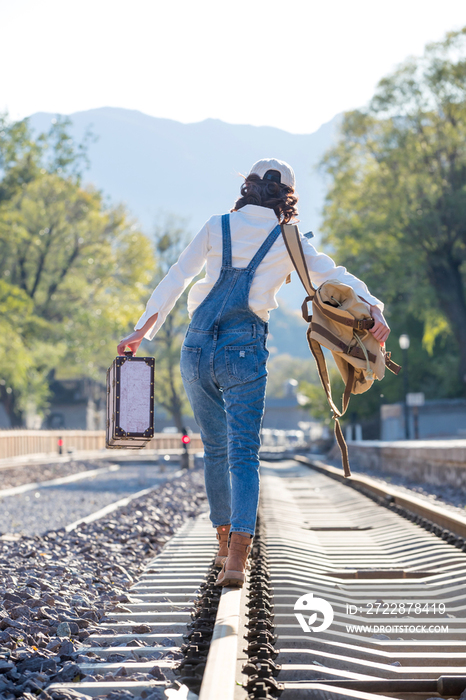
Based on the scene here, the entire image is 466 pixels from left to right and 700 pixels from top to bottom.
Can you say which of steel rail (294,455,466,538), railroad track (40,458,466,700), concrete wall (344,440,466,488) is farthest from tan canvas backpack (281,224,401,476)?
concrete wall (344,440,466,488)

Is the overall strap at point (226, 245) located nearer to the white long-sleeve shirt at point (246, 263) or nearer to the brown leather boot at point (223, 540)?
the white long-sleeve shirt at point (246, 263)

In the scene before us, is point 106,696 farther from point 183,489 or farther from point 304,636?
point 183,489

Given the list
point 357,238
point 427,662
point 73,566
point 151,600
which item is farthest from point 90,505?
point 357,238

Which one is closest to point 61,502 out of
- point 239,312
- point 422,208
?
point 239,312

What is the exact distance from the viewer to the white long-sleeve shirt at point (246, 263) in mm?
3457

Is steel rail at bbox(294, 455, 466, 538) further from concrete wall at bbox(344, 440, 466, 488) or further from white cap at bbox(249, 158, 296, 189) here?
white cap at bbox(249, 158, 296, 189)

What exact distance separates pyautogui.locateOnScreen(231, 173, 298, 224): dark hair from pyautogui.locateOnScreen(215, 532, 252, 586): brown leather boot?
4.68ft

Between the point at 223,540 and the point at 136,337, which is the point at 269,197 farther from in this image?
the point at 223,540

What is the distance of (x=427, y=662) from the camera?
2551mm

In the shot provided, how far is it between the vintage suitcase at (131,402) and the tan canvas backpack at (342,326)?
31.2 inches

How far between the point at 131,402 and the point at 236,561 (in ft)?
2.83

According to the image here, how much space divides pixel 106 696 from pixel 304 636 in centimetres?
91

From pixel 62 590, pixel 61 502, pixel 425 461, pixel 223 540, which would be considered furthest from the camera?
pixel 425 461

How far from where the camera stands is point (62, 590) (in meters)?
4.02
